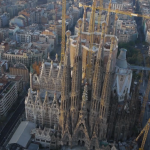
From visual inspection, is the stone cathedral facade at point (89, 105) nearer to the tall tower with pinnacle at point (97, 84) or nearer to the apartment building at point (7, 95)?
the tall tower with pinnacle at point (97, 84)

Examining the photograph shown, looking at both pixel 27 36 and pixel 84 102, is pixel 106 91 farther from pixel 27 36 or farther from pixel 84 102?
pixel 27 36

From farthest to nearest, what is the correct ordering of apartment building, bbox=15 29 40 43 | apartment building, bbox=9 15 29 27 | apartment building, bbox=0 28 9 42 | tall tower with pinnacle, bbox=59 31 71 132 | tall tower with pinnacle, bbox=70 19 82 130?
apartment building, bbox=9 15 29 27
apartment building, bbox=0 28 9 42
apartment building, bbox=15 29 40 43
tall tower with pinnacle, bbox=59 31 71 132
tall tower with pinnacle, bbox=70 19 82 130

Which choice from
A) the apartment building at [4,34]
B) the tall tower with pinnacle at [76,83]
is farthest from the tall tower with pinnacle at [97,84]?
the apartment building at [4,34]

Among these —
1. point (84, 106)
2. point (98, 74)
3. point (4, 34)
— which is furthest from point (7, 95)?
point (4, 34)

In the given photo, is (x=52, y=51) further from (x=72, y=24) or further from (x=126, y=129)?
(x=126, y=129)

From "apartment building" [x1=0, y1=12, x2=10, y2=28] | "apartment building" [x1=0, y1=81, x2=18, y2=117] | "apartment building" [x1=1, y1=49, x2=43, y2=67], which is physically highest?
"apartment building" [x1=0, y1=12, x2=10, y2=28]

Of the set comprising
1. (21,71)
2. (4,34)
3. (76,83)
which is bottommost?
(21,71)

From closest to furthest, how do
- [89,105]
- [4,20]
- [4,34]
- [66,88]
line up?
[66,88] → [89,105] → [4,34] → [4,20]

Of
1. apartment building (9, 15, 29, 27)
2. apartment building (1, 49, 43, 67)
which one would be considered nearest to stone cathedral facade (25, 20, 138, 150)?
apartment building (1, 49, 43, 67)

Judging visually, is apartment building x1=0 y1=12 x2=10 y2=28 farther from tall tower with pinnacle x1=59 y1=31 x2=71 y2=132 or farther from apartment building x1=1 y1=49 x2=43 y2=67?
tall tower with pinnacle x1=59 y1=31 x2=71 y2=132
